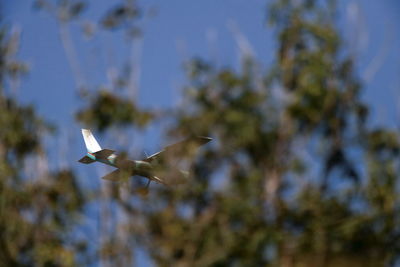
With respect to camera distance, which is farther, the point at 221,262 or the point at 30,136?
the point at 30,136

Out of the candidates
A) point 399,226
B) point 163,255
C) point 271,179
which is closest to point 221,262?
point 163,255

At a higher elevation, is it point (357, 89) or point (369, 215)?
point (357, 89)

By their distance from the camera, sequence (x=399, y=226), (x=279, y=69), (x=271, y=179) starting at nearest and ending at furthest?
(x=399, y=226), (x=271, y=179), (x=279, y=69)

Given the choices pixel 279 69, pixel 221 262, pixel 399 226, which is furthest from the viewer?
pixel 279 69

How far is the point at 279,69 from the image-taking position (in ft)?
62.0

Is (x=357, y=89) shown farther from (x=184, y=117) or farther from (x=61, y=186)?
(x=61, y=186)

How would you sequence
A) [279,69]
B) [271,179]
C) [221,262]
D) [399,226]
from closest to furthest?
[221,262] → [399,226] → [271,179] → [279,69]

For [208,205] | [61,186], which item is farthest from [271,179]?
[61,186]

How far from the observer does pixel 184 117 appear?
17719 millimetres

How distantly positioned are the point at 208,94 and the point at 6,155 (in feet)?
19.0

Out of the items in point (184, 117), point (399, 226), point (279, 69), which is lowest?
point (399, 226)

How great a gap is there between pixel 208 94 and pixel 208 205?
10.4ft

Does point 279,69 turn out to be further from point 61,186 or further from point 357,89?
point 61,186

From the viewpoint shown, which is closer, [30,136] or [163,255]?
[163,255]
